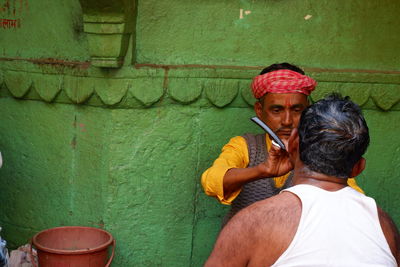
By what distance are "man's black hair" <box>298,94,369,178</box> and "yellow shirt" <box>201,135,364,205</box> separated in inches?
40.9

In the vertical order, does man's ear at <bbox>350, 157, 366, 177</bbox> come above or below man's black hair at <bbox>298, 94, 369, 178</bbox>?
below

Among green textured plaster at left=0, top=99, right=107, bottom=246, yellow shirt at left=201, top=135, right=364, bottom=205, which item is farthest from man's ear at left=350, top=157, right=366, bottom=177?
green textured plaster at left=0, top=99, right=107, bottom=246

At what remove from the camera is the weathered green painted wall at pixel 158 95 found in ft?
13.5

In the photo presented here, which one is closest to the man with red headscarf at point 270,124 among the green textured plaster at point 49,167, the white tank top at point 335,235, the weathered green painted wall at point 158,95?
the weathered green painted wall at point 158,95

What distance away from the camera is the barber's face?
3.70 meters

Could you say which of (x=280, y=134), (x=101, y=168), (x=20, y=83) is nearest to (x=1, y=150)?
(x=20, y=83)

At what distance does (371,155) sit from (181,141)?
1.30m

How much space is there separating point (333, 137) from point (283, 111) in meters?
1.33

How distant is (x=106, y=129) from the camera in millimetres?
4133

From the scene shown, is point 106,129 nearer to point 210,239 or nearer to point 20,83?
point 20,83

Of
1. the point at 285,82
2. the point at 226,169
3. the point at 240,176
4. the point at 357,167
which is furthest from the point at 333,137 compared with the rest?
the point at 285,82

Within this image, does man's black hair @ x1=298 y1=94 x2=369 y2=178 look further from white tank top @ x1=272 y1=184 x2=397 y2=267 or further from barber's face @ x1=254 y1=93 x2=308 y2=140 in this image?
barber's face @ x1=254 y1=93 x2=308 y2=140

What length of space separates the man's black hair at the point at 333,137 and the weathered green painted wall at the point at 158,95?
175 cm

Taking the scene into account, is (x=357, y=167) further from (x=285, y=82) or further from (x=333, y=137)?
(x=285, y=82)
